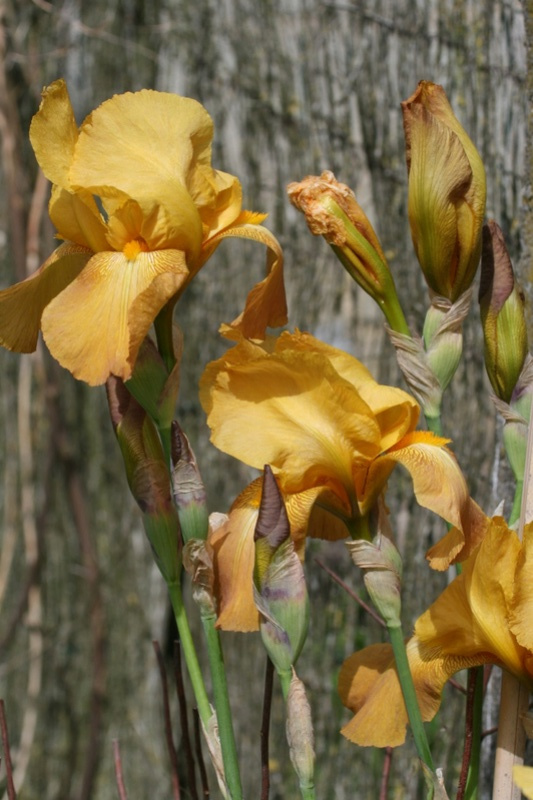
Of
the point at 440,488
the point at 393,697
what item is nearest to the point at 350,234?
the point at 440,488

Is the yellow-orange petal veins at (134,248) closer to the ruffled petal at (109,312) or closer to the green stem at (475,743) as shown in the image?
the ruffled petal at (109,312)

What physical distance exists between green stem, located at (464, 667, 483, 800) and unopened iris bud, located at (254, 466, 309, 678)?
113 millimetres

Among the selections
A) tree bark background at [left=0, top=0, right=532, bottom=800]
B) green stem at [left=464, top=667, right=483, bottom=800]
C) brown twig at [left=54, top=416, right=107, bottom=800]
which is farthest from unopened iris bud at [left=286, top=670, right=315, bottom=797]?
brown twig at [left=54, top=416, right=107, bottom=800]

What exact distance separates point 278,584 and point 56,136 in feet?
0.92

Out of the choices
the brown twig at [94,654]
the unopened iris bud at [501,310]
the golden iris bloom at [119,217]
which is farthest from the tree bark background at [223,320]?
the golden iris bloom at [119,217]

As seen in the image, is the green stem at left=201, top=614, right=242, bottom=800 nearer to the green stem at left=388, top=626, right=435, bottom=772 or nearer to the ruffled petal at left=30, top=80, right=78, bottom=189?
the green stem at left=388, top=626, right=435, bottom=772

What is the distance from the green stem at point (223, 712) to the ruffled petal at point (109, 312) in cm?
15

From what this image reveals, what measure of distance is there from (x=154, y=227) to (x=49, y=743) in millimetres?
1446

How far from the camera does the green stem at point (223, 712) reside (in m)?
0.49

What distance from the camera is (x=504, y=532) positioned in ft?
1.47

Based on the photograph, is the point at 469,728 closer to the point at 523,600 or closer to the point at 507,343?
the point at 523,600

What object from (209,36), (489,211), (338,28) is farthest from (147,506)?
(209,36)

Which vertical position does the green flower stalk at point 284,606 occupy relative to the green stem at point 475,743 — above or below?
above

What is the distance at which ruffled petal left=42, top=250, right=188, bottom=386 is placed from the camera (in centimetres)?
45
